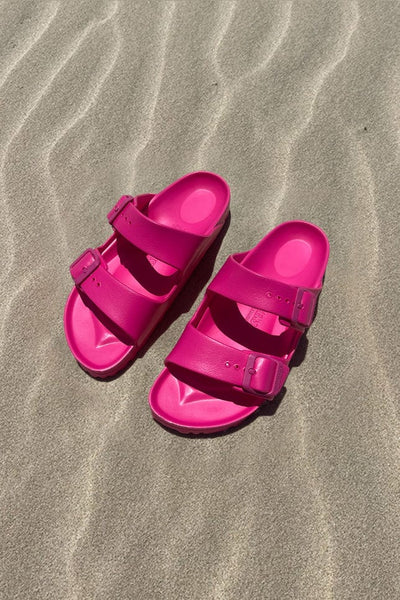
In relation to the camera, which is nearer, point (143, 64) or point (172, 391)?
point (172, 391)

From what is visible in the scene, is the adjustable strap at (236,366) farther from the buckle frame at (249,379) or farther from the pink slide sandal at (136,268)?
the pink slide sandal at (136,268)

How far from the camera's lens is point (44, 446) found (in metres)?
1.69

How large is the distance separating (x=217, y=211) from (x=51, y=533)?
111 centimetres

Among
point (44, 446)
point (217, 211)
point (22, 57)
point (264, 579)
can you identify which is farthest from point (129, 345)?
point (22, 57)

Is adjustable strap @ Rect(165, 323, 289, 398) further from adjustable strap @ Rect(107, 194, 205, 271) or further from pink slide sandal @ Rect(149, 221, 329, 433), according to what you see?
adjustable strap @ Rect(107, 194, 205, 271)

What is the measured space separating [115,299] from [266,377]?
51cm

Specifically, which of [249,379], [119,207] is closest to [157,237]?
[119,207]

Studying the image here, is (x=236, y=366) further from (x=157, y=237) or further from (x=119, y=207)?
(x=119, y=207)

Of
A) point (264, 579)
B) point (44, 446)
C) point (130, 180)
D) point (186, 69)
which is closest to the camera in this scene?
point (264, 579)

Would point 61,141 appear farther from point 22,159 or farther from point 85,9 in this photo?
point 85,9

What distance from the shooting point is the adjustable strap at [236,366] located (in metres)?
1.60

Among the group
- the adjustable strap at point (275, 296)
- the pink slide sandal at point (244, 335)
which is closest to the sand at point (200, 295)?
the pink slide sandal at point (244, 335)

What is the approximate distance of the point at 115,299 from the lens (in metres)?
1.71

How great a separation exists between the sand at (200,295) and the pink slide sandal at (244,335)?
7cm
